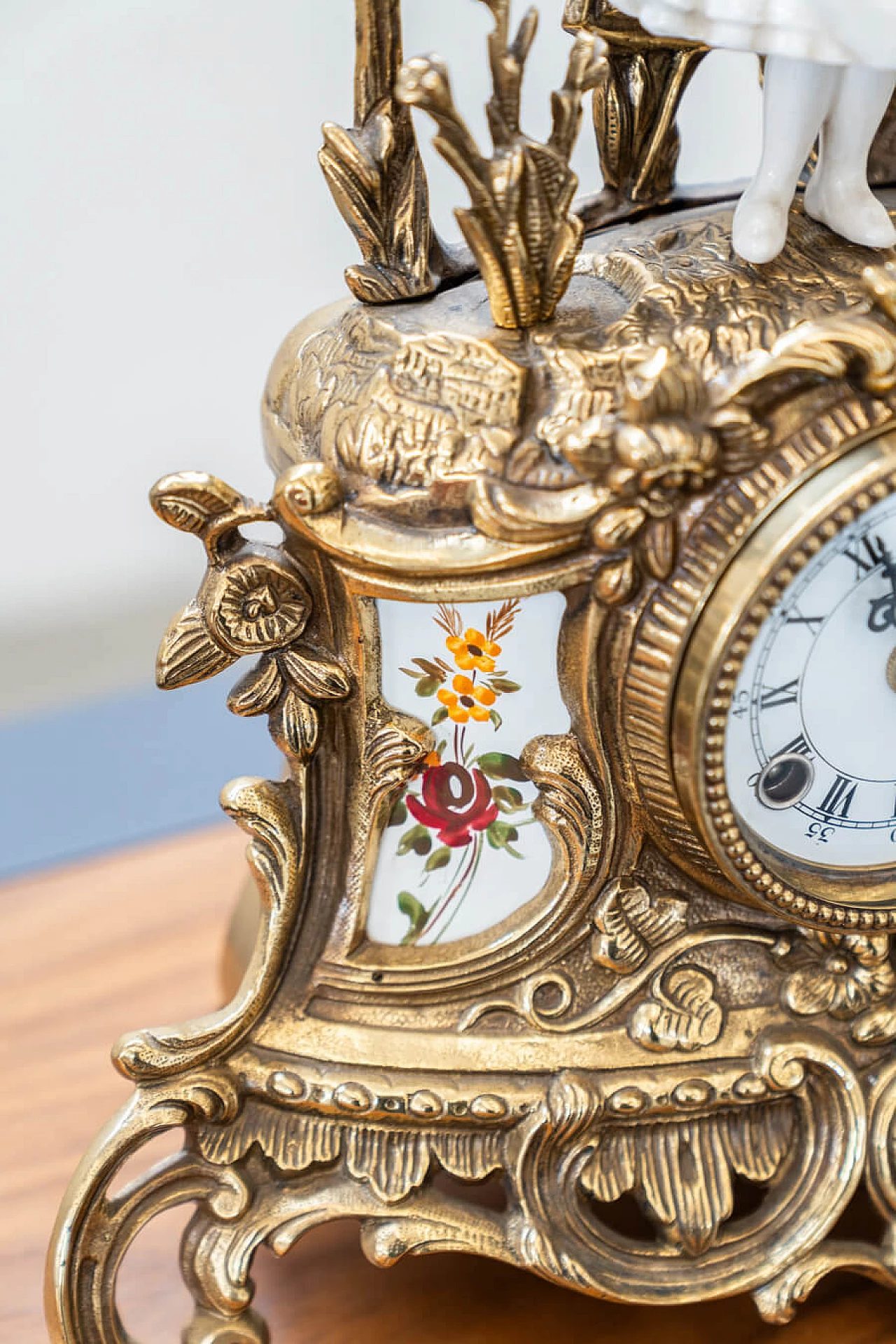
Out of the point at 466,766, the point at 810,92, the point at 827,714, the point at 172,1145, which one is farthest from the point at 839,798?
the point at 172,1145

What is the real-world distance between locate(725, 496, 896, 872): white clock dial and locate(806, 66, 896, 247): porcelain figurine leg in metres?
0.11

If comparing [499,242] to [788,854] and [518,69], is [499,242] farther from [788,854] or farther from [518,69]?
[788,854]

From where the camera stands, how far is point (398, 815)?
0.59 metres

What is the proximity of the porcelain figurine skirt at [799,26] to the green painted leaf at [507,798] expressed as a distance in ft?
0.92

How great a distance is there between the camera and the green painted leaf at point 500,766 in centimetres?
57

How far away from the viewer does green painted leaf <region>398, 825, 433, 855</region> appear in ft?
1.94

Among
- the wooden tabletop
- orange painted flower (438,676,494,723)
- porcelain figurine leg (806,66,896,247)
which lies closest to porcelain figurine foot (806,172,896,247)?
porcelain figurine leg (806,66,896,247)

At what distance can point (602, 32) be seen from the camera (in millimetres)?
587

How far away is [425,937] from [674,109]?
1.18 ft

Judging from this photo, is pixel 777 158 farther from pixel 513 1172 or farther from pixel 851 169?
pixel 513 1172

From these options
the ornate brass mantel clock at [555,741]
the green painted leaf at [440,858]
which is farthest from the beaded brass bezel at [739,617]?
the green painted leaf at [440,858]

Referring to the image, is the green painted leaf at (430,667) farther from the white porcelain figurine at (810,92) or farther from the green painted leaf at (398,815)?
the white porcelain figurine at (810,92)

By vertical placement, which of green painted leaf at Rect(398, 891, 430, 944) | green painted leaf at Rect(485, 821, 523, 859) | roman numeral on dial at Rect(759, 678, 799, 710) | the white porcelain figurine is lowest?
green painted leaf at Rect(398, 891, 430, 944)

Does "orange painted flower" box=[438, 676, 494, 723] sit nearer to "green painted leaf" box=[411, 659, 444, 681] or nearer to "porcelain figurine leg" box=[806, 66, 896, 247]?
"green painted leaf" box=[411, 659, 444, 681]
